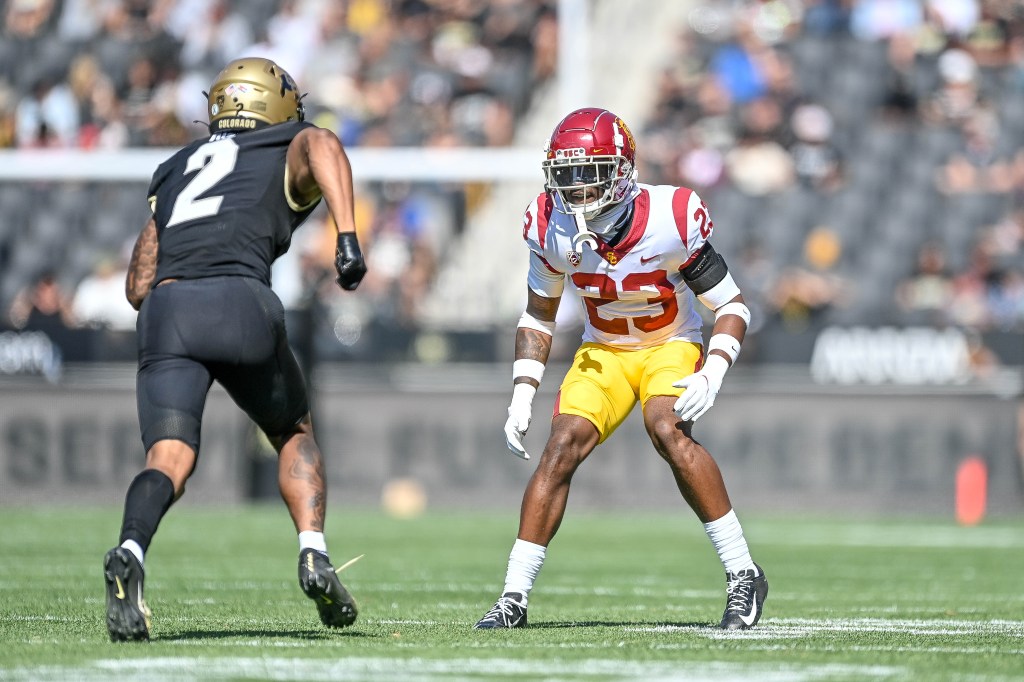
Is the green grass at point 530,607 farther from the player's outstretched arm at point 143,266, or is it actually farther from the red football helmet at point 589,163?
the red football helmet at point 589,163

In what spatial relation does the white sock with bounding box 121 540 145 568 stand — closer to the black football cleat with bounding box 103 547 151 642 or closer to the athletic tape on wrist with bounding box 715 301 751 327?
the black football cleat with bounding box 103 547 151 642

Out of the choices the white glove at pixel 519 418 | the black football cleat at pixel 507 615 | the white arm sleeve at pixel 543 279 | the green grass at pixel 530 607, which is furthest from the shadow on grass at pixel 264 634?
the white arm sleeve at pixel 543 279

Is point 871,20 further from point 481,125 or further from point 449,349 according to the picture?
point 449,349

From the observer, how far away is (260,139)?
17.9ft

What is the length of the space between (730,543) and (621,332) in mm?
832

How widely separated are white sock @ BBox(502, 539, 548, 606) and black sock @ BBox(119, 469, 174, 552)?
4.17ft

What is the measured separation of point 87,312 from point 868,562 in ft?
25.4

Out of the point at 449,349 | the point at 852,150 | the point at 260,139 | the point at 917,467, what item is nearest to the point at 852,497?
the point at 917,467

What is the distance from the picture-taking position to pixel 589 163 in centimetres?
582

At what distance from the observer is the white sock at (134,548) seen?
4812mm

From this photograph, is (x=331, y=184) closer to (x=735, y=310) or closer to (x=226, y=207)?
(x=226, y=207)

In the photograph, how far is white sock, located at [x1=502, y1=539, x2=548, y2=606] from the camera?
5781mm

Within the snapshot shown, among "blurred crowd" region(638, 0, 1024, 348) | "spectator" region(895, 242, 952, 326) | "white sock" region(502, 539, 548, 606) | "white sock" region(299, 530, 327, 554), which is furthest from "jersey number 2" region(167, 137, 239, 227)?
"spectator" region(895, 242, 952, 326)

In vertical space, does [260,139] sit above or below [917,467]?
above
